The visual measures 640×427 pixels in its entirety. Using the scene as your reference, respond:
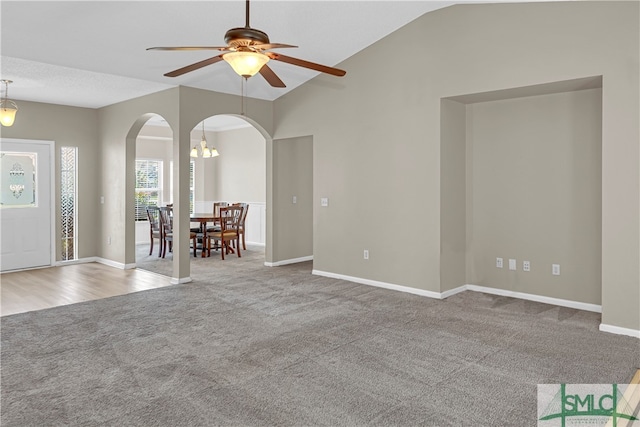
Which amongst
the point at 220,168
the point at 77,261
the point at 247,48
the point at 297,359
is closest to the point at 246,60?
the point at 247,48

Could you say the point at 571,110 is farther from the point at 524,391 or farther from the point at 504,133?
the point at 524,391

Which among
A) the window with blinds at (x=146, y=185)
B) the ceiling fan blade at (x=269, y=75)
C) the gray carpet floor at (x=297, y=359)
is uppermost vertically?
the ceiling fan blade at (x=269, y=75)

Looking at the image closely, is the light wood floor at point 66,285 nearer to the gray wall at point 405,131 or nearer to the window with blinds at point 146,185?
the gray wall at point 405,131

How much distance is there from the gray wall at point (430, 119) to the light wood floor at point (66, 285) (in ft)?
8.62

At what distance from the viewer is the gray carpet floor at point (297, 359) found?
272 cm

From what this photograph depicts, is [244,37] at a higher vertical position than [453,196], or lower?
higher

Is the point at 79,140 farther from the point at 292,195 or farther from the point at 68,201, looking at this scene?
the point at 292,195

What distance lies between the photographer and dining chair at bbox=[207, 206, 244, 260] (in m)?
8.16

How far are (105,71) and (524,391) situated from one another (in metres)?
5.44

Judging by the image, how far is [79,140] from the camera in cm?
777

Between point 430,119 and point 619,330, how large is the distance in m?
2.87

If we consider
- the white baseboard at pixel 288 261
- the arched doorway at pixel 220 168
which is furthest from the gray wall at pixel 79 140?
the white baseboard at pixel 288 261

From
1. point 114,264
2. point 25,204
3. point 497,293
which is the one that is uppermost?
point 25,204

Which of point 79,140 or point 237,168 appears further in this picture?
point 237,168
